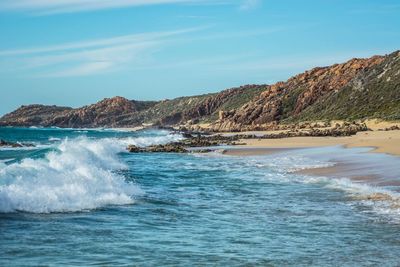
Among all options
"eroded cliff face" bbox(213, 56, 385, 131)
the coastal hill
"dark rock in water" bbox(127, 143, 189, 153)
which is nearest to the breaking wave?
"dark rock in water" bbox(127, 143, 189, 153)

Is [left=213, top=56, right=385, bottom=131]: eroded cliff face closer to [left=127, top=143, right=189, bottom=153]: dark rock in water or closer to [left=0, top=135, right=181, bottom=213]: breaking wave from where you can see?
[left=127, top=143, right=189, bottom=153]: dark rock in water

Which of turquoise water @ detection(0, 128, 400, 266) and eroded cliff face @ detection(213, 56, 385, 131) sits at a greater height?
eroded cliff face @ detection(213, 56, 385, 131)

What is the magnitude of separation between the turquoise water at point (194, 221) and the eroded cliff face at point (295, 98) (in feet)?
208

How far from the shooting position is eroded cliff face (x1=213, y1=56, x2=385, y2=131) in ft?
278

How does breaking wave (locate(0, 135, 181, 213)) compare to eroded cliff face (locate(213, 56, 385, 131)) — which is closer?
breaking wave (locate(0, 135, 181, 213))

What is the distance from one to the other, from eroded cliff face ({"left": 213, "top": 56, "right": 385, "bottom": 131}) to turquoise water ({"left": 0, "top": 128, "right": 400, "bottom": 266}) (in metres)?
63.5

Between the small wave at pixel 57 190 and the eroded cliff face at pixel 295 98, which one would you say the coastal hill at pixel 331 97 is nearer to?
the eroded cliff face at pixel 295 98

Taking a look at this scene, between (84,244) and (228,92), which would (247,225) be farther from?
(228,92)

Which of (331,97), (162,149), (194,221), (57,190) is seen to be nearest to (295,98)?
(331,97)

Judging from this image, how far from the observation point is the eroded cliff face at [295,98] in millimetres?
84706

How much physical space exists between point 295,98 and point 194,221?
259 ft

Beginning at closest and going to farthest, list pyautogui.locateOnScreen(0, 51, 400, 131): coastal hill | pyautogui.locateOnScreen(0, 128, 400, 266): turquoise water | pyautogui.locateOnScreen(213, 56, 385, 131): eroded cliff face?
1. pyautogui.locateOnScreen(0, 128, 400, 266): turquoise water
2. pyautogui.locateOnScreen(0, 51, 400, 131): coastal hill
3. pyautogui.locateOnScreen(213, 56, 385, 131): eroded cliff face

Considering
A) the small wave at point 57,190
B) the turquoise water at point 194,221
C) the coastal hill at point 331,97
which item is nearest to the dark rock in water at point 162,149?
the turquoise water at point 194,221

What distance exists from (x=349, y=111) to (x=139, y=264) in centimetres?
6200
